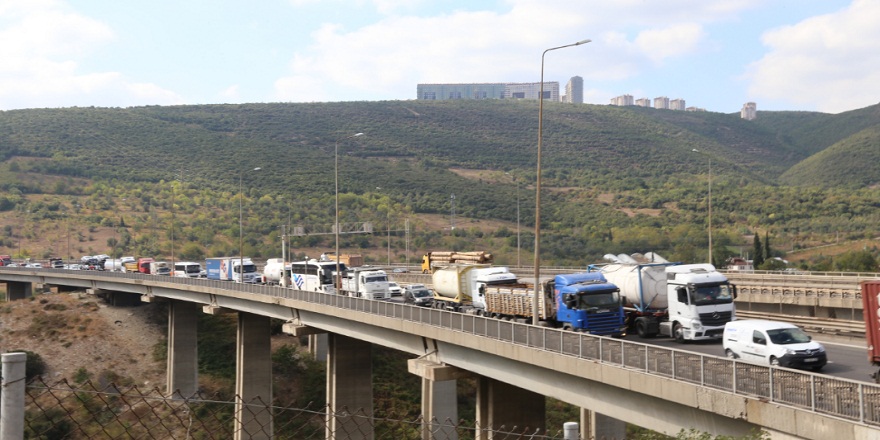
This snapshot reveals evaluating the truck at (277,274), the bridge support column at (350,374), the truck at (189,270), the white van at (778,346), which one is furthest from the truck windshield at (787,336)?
the truck at (189,270)

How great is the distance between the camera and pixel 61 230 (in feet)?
437

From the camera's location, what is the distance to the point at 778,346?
20.3 meters

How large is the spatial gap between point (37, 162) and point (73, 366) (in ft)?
351

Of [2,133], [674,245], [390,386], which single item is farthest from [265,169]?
[390,386]

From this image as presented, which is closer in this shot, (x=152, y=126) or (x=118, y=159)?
(x=118, y=159)

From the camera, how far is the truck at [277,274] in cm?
6469

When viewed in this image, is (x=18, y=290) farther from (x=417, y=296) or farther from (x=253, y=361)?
(x=417, y=296)

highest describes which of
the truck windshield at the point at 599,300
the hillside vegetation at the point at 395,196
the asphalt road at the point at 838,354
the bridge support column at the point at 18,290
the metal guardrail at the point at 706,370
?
the hillside vegetation at the point at 395,196

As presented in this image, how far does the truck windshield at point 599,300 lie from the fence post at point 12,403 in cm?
2377

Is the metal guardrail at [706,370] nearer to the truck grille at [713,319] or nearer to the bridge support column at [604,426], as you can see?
the truck grille at [713,319]

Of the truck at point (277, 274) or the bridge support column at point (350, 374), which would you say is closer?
the bridge support column at point (350, 374)

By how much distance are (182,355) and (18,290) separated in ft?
124

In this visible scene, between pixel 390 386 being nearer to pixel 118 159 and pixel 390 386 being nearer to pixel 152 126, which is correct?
pixel 118 159

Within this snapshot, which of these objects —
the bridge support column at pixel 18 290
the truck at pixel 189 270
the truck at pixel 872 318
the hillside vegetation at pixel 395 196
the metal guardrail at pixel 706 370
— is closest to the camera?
the metal guardrail at pixel 706 370
